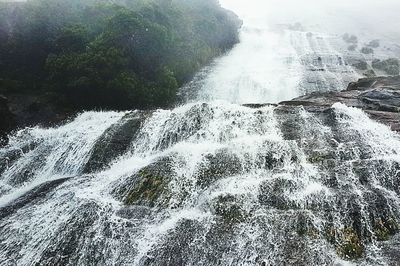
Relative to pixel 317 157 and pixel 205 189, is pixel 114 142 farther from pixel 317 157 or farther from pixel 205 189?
pixel 317 157

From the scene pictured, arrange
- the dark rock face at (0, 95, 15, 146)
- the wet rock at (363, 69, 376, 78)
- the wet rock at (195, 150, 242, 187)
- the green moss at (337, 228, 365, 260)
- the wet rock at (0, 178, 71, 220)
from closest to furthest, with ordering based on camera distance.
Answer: the green moss at (337, 228, 365, 260), the wet rock at (0, 178, 71, 220), the wet rock at (195, 150, 242, 187), the dark rock face at (0, 95, 15, 146), the wet rock at (363, 69, 376, 78)

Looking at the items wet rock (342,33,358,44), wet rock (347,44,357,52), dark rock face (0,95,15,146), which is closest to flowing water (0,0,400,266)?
dark rock face (0,95,15,146)

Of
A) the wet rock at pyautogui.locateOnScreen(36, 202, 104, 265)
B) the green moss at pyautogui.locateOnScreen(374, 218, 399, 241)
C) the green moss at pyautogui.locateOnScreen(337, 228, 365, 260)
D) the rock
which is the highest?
the green moss at pyautogui.locateOnScreen(374, 218, 399, 241)

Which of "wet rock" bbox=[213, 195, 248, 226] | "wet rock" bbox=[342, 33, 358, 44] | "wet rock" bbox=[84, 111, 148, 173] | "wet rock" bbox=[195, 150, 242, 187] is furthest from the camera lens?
"wet rock" bbox=[342, 33, 358, 44]

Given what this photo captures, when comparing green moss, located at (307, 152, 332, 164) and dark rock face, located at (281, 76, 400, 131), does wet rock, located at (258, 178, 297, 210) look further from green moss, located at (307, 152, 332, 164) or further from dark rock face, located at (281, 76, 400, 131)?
dark rock face, located at (281, 76, 400, 131)

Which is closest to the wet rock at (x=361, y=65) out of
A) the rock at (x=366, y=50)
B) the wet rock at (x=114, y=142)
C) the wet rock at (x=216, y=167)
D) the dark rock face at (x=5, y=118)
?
the rock at (x=366, y=50)

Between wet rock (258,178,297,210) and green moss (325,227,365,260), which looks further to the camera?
wet rock (258,178,297,210)

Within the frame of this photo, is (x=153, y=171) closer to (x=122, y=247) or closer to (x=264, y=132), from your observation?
(x=122, y=247)
